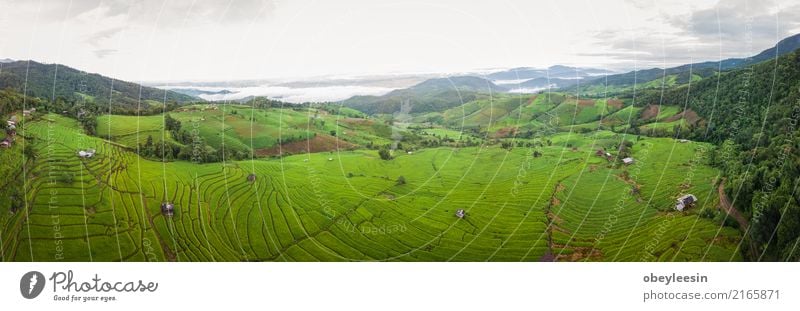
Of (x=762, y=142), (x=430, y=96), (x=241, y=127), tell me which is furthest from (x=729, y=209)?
(x=241, y=127)

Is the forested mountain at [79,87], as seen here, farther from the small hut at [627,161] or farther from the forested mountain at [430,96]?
the small hut at [627,161]

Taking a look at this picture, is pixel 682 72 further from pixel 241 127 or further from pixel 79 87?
pixel 79 87

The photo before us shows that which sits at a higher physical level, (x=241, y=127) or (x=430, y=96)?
(x=430, y=96)

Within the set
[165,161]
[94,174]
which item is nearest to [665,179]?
[165,161]

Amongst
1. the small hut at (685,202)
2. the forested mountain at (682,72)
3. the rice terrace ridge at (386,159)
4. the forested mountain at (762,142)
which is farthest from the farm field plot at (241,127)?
the forested mountain at (762,142)

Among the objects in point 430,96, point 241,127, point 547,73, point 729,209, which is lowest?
point 729,209
